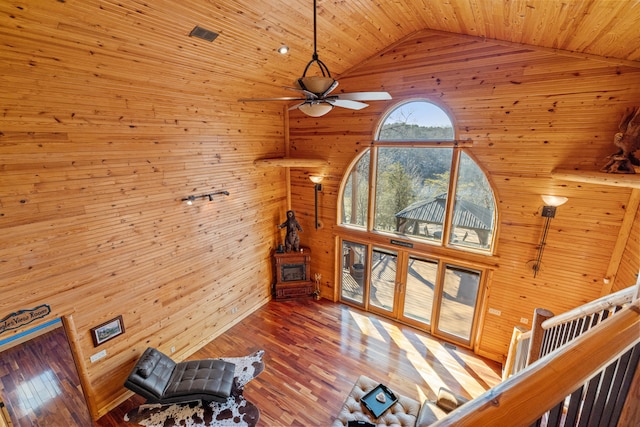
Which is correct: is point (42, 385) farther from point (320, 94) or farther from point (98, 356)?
point (320, 94)

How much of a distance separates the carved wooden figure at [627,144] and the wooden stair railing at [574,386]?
396cm

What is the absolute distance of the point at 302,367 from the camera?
16.5 ft

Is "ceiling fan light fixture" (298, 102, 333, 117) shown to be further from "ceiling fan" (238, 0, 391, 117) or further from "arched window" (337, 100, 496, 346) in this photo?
"arched window" (337, 100, 496, 346)

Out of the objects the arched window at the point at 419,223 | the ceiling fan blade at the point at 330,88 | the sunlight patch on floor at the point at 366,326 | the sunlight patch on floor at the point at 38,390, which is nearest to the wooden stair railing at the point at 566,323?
the arched window at the point at 419,223

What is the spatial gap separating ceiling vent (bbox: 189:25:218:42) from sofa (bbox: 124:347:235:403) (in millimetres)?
4563

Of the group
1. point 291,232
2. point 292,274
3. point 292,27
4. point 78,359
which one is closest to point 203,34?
point 292,27

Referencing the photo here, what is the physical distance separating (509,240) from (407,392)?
3.04 meters

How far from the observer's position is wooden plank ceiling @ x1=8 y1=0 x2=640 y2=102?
2715mm

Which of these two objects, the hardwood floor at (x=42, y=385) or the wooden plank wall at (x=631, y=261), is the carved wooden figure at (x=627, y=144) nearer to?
the wooden plank wall at (x=631, y=261)

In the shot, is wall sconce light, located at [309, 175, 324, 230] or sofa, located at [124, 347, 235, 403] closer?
sofa, located at [124, 347, 235, 403]

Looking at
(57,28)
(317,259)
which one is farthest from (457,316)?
(57,28)

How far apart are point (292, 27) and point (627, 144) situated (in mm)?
4530

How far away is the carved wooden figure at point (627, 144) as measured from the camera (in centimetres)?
346

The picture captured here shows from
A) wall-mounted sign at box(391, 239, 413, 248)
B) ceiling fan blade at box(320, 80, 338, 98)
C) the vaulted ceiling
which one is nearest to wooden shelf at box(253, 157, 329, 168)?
the vaulted ceiling
